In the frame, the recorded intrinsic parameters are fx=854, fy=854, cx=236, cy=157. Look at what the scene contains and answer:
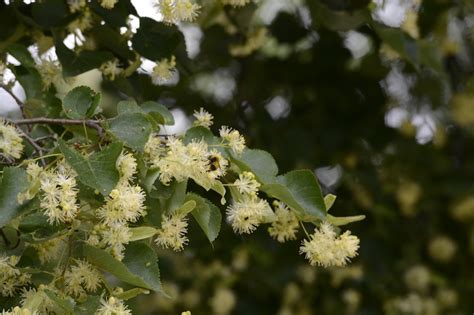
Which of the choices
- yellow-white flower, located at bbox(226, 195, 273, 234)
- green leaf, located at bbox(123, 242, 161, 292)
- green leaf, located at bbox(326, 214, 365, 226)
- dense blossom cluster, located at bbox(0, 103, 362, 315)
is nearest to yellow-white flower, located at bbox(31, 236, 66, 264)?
dense blossom cluster, located at bbox(0, 103, 362, 315)

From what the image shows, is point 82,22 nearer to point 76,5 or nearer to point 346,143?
point 76,5

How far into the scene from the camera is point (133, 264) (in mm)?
992

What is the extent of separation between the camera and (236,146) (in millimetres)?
1041

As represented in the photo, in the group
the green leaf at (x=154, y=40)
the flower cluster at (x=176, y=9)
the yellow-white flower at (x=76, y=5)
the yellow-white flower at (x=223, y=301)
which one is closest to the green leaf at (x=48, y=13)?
the yellow-white flower at (x=76, y=5)

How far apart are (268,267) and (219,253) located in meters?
0.16

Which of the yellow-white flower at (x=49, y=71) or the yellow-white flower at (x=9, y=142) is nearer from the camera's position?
the yellow-white flower at (x=9, y=142)

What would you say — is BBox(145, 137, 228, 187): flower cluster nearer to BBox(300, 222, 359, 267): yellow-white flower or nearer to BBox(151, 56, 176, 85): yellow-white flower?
BBox(300, 222, 359, 267): yellow-white flower

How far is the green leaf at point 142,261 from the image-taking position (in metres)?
0.98

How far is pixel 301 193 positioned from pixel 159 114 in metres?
0.22

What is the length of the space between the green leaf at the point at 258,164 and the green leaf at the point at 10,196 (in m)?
0.26

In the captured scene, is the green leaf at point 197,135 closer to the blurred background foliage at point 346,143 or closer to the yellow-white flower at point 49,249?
the yellow-white flower at point 49,249

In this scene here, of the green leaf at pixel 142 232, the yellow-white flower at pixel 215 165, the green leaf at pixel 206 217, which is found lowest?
the green leaf at pixel 142 232

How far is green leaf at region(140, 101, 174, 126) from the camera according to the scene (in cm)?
113

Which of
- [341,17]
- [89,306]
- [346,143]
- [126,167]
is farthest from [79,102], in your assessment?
[346,143]
